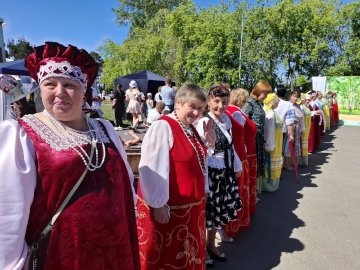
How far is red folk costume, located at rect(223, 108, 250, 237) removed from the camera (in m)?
3.69

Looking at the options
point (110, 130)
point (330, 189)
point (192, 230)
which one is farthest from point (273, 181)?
point (110, 130)

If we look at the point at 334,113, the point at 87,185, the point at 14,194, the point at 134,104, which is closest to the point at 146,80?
the point at 134,104

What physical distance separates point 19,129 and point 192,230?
1582 millimetres

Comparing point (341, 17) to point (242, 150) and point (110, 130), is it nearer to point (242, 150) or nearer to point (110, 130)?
point (242, 150)

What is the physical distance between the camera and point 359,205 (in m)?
5.30

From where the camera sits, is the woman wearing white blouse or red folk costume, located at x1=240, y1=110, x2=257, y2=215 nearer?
the woman wearing white blouse

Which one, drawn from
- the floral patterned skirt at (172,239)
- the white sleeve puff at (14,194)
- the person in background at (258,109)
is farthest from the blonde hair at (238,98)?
the white sleeve puff at (14,194)

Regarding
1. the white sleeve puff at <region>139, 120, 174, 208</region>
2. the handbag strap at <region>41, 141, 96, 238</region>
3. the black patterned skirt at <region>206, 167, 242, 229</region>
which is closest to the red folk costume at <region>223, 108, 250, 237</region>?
the black patterned skirt at <region>206, 167, 242, 229</region>

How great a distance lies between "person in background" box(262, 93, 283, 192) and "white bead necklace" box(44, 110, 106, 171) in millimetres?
3940

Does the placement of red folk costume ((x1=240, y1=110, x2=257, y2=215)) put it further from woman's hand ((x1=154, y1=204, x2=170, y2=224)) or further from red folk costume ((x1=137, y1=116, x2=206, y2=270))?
woman's hand ((x1=154, y1=204, x2=170, y2=224))

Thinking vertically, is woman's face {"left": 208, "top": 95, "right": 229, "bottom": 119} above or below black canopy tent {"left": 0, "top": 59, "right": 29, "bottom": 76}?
below

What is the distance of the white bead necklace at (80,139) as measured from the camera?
1.49m

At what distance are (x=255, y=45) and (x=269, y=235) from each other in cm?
2432

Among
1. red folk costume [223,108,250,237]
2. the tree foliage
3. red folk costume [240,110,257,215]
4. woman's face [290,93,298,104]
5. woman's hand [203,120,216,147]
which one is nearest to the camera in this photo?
woman's hand [203,120,216,147]
